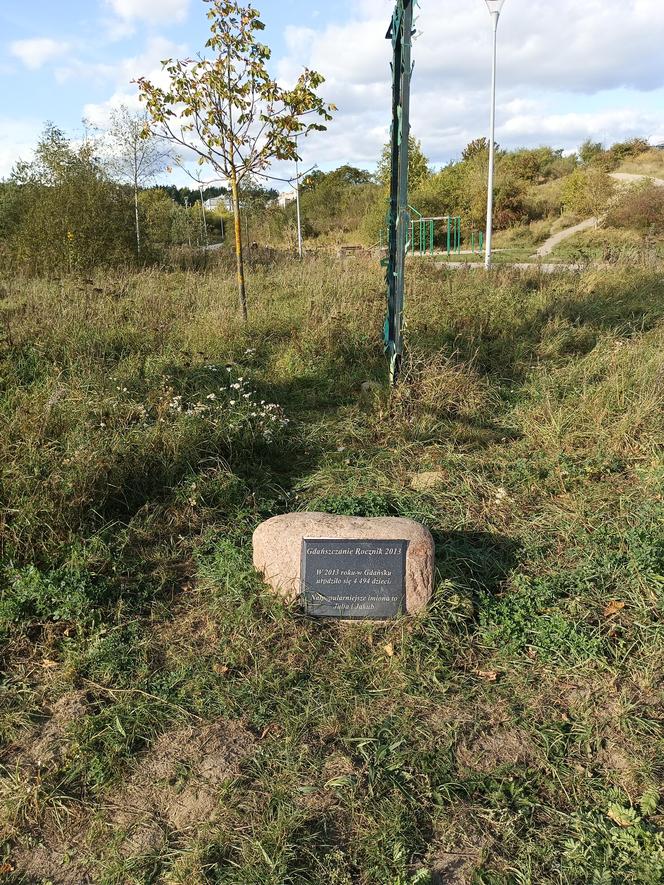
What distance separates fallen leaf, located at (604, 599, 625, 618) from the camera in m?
3.38

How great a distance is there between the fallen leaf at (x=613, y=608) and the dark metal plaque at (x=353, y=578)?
1.05 meters

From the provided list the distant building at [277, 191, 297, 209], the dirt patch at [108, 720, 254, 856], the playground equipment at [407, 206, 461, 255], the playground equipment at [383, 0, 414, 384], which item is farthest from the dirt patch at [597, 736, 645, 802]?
the distant building at [277, 191, 297, 209]

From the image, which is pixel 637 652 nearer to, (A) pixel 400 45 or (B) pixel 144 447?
(B) pixel 144 447

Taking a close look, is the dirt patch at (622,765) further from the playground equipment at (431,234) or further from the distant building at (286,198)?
the distant building at (286,198)

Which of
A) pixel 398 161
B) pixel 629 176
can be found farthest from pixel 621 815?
pixel 629 176

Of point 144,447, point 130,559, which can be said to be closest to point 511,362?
point 144,447

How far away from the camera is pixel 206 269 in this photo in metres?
13.6

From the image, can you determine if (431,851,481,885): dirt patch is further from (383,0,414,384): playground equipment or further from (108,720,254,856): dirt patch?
(383,0,414,384): playground equipment

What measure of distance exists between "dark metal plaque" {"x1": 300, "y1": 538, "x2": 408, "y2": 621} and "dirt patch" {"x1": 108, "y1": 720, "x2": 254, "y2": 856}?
835mm

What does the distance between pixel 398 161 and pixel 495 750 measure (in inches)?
175

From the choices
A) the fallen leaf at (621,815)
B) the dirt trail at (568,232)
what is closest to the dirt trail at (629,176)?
the dirt trail at (568,232)

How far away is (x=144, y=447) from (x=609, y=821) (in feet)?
11.2

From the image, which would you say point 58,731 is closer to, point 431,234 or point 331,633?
point 331,633

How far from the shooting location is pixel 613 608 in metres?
3.39
